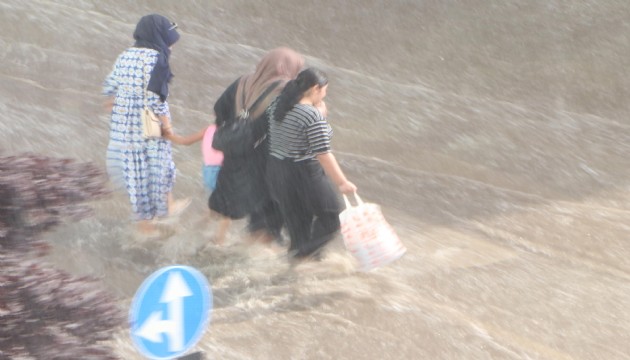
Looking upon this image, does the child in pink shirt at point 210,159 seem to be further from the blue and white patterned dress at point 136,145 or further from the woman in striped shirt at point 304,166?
the woman in striped shirt at point 304,166

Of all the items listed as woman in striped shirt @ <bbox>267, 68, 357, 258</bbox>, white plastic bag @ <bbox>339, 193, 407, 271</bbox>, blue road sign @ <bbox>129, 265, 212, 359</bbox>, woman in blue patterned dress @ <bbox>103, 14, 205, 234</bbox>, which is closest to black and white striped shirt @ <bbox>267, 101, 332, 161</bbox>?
woman in striped shirt @ <bbox>267, 68, 357, 258</bbox>

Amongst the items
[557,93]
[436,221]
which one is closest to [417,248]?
[436,221]

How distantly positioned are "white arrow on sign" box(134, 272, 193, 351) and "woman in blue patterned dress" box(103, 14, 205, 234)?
3.32 meters

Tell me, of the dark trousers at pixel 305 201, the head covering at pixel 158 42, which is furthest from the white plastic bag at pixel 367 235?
the head covering at pixel 158 42

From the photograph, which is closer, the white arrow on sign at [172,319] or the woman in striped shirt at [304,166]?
the white arrow on sign at [172,319]

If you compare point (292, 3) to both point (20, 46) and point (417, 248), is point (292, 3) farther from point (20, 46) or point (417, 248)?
point (417, 248)

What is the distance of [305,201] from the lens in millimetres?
6781

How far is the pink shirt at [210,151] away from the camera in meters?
7.05

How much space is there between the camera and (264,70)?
6703 millimetres

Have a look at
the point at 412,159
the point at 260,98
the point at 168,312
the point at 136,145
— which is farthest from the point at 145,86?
the point at 412,159

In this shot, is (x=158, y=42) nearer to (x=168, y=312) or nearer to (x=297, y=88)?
(x=297, y=88)

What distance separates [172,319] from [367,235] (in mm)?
2719

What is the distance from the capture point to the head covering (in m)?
6.86

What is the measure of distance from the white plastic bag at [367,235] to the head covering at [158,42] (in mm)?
1553
